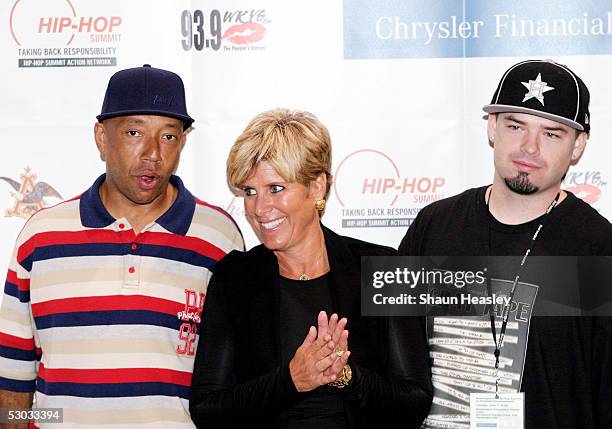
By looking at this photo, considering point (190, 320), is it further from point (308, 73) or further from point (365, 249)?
point (308, 73)

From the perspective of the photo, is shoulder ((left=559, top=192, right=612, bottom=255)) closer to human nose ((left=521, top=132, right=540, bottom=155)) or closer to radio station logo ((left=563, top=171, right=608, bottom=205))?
human nose ((left=521, top=132, right=540, bottom=155))

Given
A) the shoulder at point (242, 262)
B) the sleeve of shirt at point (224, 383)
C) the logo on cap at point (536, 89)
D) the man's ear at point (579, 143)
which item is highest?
the logo on cap at point (536, 89)

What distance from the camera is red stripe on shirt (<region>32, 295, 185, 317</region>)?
2.30 metres

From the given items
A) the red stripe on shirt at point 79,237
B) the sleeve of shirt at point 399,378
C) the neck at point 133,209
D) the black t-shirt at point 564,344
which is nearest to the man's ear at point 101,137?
the neck at point 133,209

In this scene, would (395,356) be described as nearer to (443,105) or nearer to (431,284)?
(431,284)

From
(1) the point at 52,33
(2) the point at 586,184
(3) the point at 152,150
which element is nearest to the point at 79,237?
(3) the point at 152,150

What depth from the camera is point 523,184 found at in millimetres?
2291

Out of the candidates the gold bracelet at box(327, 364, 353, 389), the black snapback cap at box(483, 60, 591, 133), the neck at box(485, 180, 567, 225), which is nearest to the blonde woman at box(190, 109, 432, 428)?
the gold bracelet at box(327, 364, 353, 389)

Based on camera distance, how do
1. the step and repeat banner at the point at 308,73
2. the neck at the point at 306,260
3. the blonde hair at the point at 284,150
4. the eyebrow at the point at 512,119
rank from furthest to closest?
the step and repeat banner at the point at 308,73 → the eyebrow at the point at 512,119 → the neck at the point at 306,260 → the blonde hair at the point at 284,150

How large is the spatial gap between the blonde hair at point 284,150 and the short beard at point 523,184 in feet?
1.90

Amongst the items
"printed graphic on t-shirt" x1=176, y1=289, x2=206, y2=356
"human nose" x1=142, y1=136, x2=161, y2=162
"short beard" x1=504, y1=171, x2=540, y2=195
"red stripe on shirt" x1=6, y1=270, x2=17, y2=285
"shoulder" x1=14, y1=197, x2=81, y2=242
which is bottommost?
"printed graphic on t-shirt" x1=176, y1=289, x2=206, y2=356

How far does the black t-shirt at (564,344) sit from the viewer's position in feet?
7.22

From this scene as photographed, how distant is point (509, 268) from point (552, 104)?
1.69 ft

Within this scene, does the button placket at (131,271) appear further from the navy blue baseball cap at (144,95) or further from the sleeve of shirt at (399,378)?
the sleeve of shirt at (399,378)
